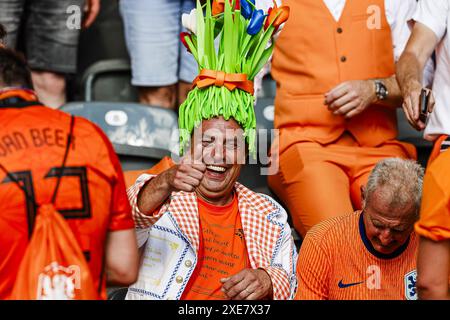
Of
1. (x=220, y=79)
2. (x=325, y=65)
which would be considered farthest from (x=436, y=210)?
(x=325, y=65)

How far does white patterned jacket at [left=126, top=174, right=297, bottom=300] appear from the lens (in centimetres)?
Result: 363

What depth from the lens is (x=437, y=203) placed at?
288cm

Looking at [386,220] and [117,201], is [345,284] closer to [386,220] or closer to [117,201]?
[386,220]

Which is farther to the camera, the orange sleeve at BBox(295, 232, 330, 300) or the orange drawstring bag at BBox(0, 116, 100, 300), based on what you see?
the orange sleeve at BBox(295, 232, 330, 300)

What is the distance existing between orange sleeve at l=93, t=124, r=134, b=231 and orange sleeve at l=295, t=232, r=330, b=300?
3.35 feet

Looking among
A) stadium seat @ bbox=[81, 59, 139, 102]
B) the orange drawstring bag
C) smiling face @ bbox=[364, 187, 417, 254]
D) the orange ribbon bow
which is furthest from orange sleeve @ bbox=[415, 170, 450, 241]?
stadium seat @ bbox=[81, 59, 139, 102]

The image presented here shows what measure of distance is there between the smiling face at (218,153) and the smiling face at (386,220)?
547 mm

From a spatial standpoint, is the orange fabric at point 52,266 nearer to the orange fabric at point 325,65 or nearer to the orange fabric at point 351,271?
the orange fabric at point 351,271

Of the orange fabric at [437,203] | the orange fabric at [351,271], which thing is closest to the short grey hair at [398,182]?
the orange fabric at [351,271]

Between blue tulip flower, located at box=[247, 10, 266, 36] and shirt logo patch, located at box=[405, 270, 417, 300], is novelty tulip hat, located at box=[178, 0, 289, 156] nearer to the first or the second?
blue tulip flower, located at box=[247, 10, 266, 36]

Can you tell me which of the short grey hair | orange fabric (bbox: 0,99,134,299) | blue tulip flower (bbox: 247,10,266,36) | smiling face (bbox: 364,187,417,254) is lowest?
smiling face (bbox: 364,187,417,254)

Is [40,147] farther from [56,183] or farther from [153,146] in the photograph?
[153,146]

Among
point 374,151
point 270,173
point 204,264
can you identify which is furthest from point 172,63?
point 204,264

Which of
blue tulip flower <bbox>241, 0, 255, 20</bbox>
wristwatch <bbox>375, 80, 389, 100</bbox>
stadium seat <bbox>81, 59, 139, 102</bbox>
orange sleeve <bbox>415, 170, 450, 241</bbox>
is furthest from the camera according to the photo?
stadium seat <bbox>81, 59, 139, 102</bbox>
